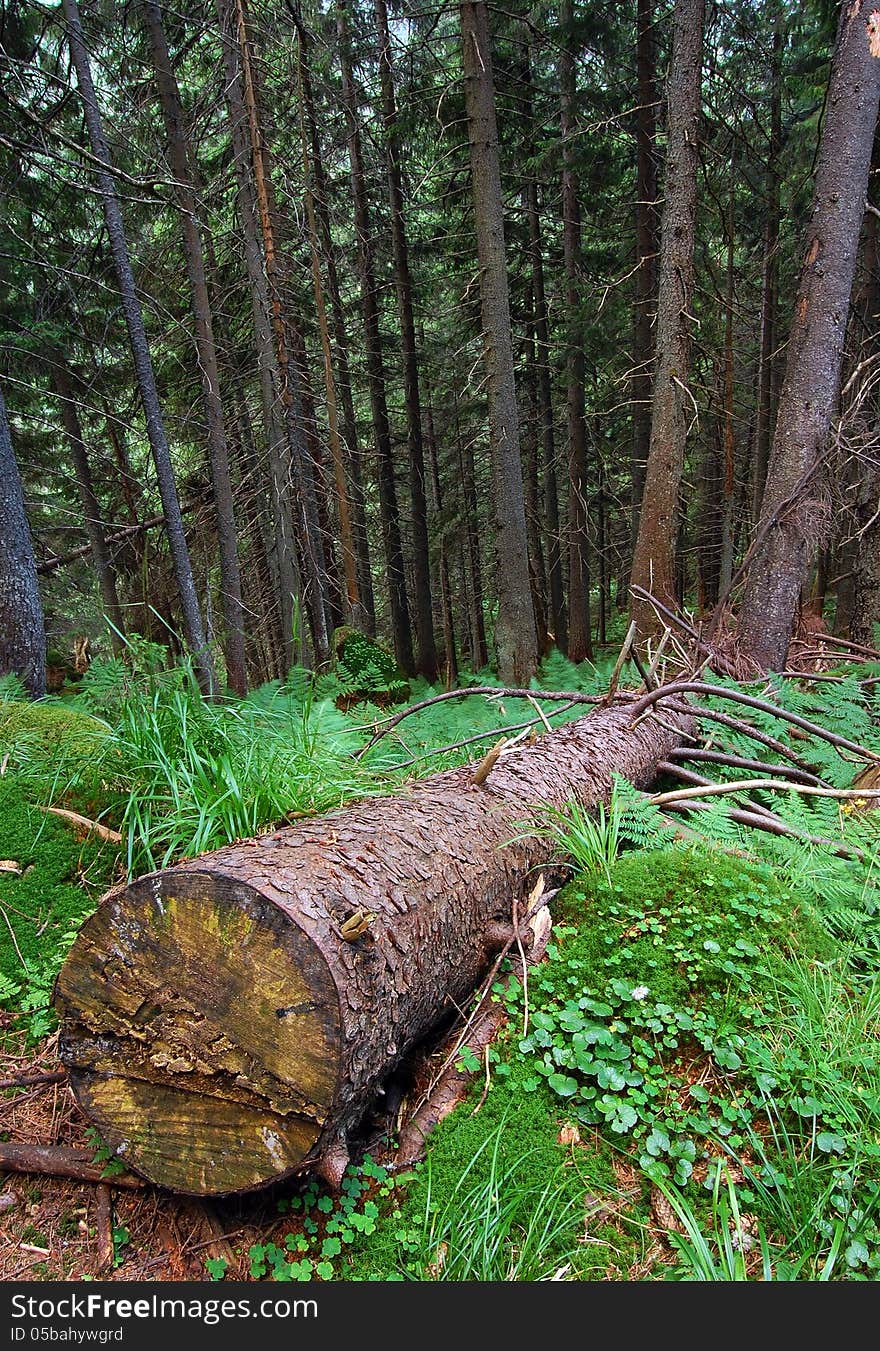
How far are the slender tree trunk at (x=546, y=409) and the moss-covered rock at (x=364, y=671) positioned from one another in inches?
183

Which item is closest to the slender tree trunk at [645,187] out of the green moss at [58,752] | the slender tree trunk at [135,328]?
the slender tree trunk at [135,328]

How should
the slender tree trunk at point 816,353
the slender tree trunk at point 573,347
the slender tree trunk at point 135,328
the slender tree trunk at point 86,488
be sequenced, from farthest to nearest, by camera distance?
the slender tree trunk at point 86,488 → the slender tree trunk at point 573,347 → the slender tree trunk at point 135,328 → the slender tree trunk at point 816,353

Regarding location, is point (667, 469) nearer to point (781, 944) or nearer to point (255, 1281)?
point (781, 944)

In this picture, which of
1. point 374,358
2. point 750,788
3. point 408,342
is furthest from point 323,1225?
point 374,358

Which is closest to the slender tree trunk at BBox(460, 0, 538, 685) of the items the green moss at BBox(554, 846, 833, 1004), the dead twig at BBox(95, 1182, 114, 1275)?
the green moss at BBox(554, 846, 833, 1004)

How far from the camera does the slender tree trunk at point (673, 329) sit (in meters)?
6.35

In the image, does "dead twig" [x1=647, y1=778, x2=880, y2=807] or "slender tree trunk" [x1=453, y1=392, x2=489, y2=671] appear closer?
"dead twig" [x1=647, y1=778, x2=880, y2=807]

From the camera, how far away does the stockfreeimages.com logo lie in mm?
1510

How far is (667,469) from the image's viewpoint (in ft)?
22.6

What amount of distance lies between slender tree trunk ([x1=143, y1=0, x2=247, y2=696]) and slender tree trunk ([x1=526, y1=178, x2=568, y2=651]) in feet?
16.7

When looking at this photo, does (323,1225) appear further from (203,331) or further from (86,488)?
(86,488)

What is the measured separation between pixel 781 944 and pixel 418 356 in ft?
46.6

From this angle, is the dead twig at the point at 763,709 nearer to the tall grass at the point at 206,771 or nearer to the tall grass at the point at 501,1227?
the tall grass at the point at 206,771

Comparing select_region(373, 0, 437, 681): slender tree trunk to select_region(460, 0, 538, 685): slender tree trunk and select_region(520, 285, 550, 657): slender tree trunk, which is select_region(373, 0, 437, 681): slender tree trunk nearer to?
select_region(520, 285, 550, 657): slender tree trunk
